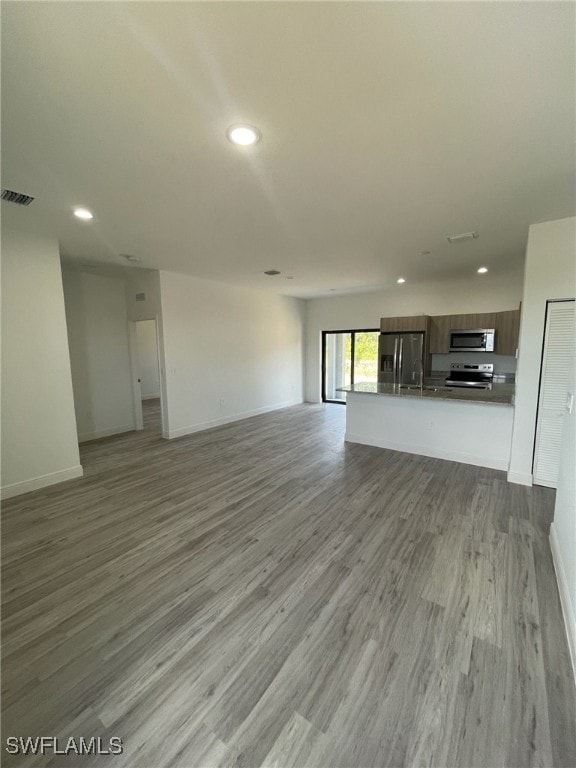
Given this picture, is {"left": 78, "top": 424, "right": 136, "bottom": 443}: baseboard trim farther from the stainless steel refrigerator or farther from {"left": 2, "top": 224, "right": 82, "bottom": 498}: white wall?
the stainless steel refrigerator

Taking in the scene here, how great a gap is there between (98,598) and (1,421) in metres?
2.51

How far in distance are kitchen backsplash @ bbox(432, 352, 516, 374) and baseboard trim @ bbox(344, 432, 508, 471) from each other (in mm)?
2551

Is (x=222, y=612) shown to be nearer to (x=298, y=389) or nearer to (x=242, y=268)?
(x=242, y=268)

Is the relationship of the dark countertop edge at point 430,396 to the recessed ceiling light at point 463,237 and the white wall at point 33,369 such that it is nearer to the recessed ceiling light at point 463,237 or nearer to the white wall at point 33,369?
the recessed ceiling light at point 463,237

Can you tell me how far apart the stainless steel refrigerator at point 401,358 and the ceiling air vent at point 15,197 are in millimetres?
5658

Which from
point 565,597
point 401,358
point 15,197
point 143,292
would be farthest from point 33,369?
point 401,358

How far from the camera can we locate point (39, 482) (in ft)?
11.8

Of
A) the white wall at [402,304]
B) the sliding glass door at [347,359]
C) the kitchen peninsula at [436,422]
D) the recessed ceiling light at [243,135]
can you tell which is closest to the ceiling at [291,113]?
the recessed ceiling light at [243,135]

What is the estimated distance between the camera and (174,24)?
1.19 metres

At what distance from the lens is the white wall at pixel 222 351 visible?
5.32 m

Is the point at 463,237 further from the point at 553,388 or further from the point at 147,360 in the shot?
the point at 147,360

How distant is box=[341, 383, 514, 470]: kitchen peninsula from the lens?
3.91 metres

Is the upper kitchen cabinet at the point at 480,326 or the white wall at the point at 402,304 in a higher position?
the white wall at the point at 402,304

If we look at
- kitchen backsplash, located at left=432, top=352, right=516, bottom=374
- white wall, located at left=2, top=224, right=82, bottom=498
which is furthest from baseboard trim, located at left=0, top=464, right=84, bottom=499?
kitchen backsplash, located at left=432, top=352, right=516, bottom=374
